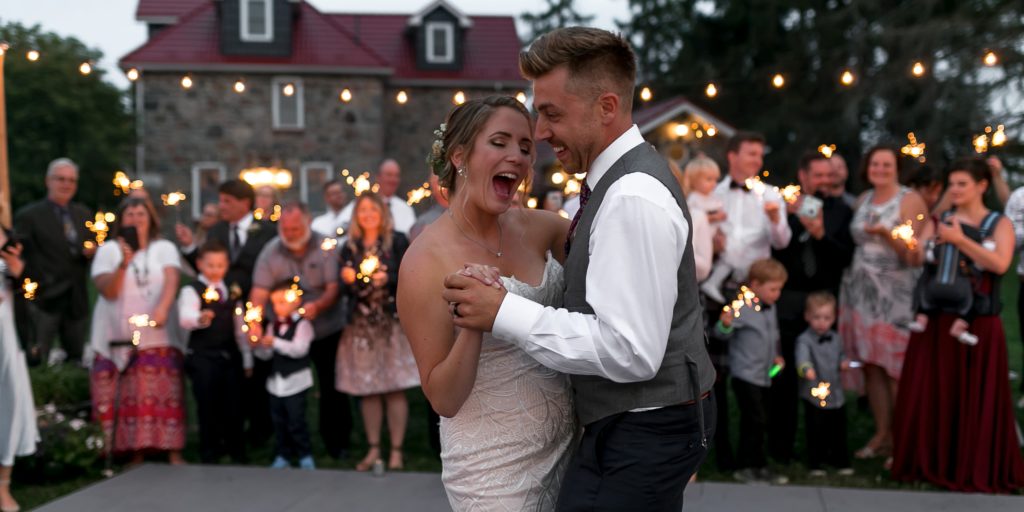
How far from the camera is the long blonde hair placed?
6.89m

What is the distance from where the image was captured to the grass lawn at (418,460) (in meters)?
6.30

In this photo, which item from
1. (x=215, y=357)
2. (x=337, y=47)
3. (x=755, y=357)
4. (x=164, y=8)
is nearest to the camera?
(x=755, y=357)

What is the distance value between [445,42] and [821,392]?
22.4 metres

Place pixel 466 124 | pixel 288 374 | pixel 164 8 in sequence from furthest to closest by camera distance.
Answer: pixel 164 8 → pixel 288 374 → pixel 466 124

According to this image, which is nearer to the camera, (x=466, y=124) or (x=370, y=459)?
(x=466, y=124)

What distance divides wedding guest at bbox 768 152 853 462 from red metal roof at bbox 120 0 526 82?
762 inches

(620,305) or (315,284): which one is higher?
(620,305)

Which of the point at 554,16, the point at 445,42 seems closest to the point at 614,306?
the point at 445,42

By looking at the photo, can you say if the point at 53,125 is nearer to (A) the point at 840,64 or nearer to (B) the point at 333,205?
(A) the point at 840,64

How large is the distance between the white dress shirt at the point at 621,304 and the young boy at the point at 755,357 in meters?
4.07

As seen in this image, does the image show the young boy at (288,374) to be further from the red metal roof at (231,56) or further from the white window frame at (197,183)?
the white window frame at (197,183)

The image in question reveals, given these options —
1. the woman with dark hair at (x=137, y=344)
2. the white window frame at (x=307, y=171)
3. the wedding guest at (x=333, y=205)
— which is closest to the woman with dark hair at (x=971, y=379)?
the woman with dark hair at (x=137, y=344)

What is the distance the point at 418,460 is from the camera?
7016mm

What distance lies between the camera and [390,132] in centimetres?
2702
